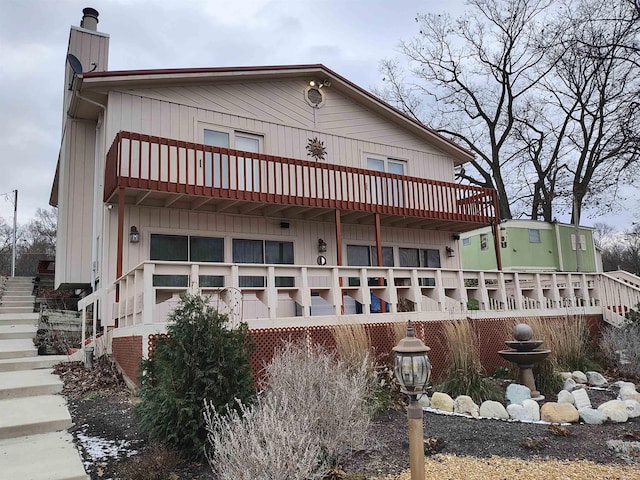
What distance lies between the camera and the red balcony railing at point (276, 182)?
873 centimetres

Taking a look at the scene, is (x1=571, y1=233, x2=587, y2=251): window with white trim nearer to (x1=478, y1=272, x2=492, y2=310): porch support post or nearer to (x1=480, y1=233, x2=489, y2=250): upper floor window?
(x1=480, y1=233, x2=489, y2=250): upper floor window

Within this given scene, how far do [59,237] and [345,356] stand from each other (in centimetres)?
844

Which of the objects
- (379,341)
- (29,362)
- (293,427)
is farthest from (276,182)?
(293,427)

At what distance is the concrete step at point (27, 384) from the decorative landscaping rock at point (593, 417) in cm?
648

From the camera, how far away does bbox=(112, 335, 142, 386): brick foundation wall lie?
607 centimetres

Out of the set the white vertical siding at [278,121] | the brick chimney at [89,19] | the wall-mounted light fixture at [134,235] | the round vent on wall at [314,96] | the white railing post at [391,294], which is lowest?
the white railing post at [391,294]

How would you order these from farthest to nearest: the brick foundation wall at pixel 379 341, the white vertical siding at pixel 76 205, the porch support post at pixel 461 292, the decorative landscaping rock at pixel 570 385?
the white vertical siding at pixel 76 205
the porch support post at pixel 461 292
the decorative landscaping rock at pixel 570 385
the brick foundation wall at pixel 379 341

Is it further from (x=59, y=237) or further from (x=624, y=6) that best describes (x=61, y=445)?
(x=624, y=6)

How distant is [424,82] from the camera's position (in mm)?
25844

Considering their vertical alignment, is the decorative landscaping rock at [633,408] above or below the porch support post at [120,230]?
below

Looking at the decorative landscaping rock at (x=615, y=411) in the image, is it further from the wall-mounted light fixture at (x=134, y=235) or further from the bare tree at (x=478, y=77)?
the bare tree at (x=478, y=77)

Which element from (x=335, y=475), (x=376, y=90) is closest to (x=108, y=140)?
(x=335, y=475)

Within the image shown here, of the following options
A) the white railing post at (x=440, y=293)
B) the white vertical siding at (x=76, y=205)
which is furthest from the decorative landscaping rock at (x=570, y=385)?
the white vertical siding at (x=76, y=205)

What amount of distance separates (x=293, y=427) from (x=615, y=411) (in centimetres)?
454
